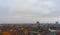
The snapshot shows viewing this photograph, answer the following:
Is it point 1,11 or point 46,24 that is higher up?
point 1,11

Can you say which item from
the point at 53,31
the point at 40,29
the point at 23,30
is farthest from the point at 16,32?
the point at 53,31

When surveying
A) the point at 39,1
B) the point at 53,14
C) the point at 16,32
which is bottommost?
the point at 16,32

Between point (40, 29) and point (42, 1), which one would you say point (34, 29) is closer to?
point (40, 29)

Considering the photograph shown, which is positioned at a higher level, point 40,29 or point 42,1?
point 42,1

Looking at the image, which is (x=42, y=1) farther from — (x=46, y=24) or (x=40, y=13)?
(x=46, y=24)

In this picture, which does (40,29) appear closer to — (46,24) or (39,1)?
(46,24)

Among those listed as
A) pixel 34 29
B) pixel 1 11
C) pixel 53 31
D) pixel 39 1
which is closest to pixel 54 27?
pixel 53 31

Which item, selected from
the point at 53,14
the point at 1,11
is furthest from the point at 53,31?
the point at 1,11
